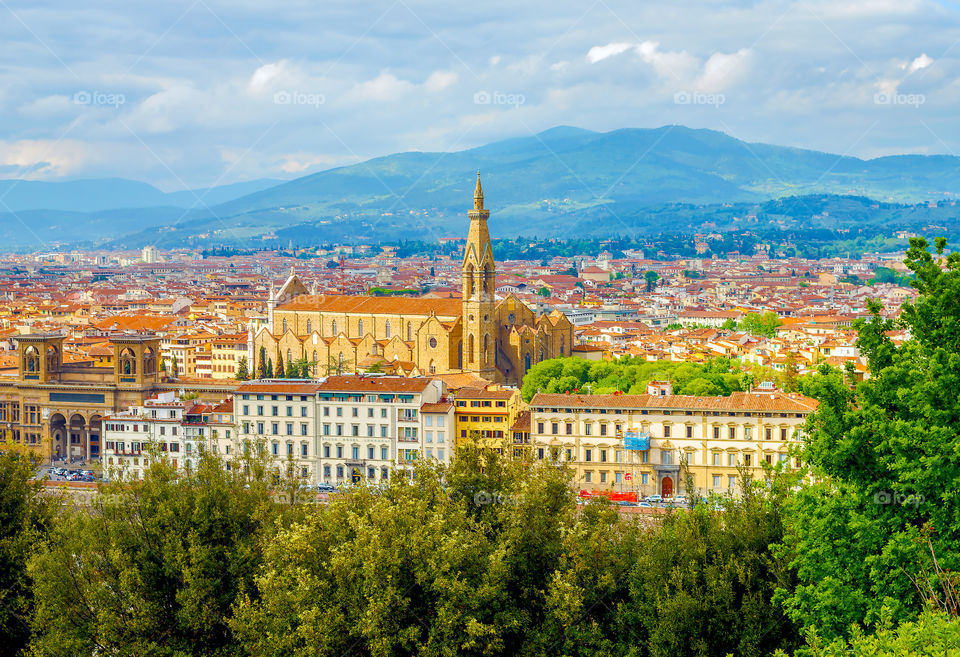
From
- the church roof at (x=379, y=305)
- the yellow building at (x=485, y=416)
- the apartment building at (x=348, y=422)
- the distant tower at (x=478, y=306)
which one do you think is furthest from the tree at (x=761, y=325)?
the apartment building at (x=348, y=422)

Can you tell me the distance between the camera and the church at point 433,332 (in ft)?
222

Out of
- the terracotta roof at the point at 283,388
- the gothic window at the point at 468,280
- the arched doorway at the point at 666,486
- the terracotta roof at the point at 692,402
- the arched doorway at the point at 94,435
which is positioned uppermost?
the gothic window at the point at 468,280

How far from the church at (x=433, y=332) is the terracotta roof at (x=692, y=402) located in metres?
19.6

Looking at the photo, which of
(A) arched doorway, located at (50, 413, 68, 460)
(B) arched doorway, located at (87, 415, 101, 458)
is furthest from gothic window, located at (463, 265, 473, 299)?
(A) arched doorway, located at (50, 413, 68, 460)

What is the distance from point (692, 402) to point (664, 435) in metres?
1.54

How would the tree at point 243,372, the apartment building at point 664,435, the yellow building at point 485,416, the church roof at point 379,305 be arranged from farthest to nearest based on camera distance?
the church roof at point 379,305, the tree at point 243,372, the yellow building at point 485,416, the apartment building at point 664,435

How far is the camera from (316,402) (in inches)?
1895

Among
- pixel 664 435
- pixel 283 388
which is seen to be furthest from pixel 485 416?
pixel 283 388

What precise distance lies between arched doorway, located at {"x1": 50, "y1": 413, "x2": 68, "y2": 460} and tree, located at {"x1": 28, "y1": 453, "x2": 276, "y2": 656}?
34.0m

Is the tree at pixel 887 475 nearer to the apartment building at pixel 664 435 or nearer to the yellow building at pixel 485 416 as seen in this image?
the apartment building at pixel 664 435

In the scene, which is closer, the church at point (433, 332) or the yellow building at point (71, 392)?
the yellow building at point (71, 392)

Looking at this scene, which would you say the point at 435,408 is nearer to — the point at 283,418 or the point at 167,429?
the point at 283,418

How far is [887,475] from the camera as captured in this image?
20.6m

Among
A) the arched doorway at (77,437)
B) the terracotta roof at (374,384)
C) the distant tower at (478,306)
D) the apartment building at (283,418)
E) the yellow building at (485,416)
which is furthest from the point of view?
the distant tower at (478,306)
